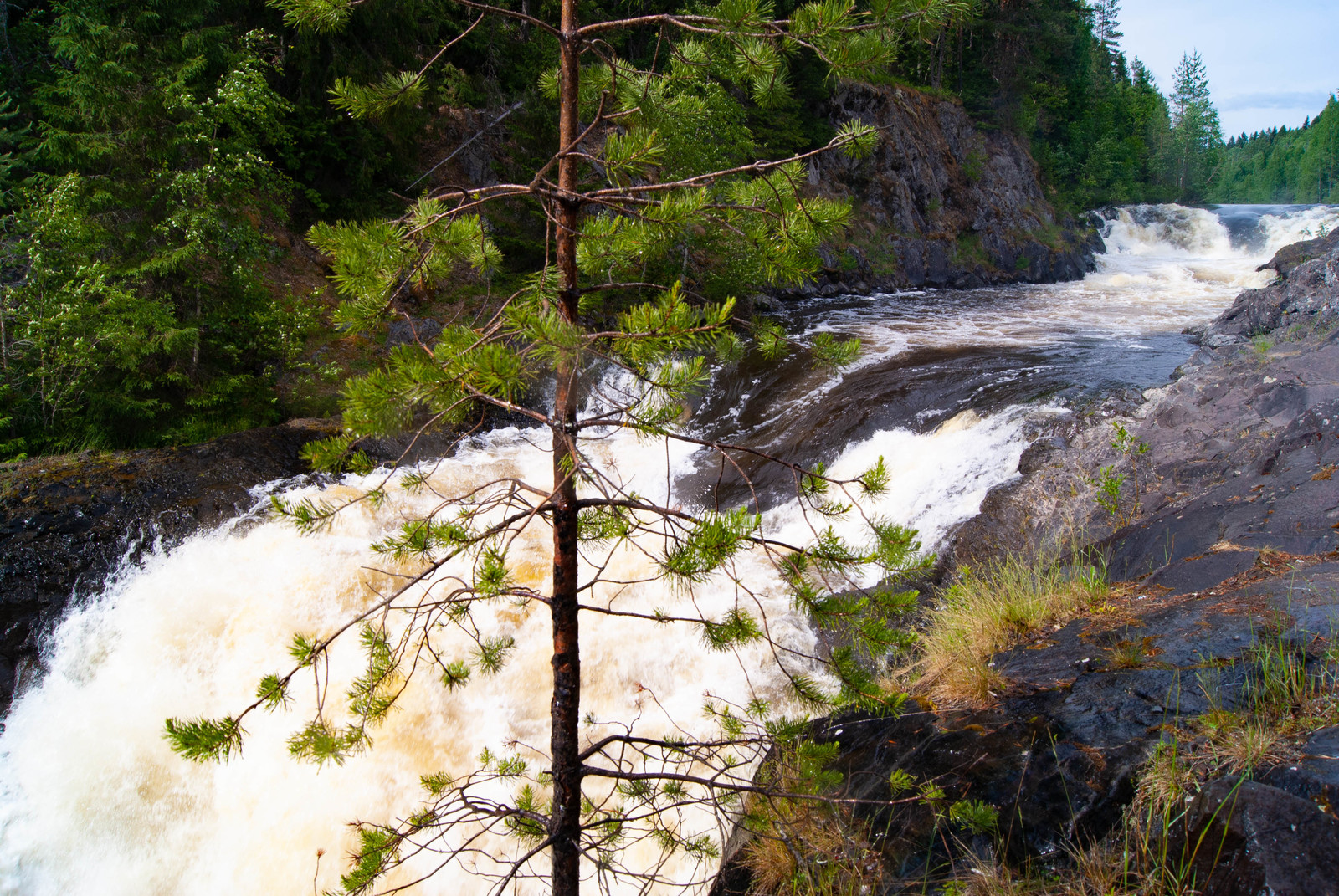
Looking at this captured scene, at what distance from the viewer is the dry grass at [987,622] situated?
407cm

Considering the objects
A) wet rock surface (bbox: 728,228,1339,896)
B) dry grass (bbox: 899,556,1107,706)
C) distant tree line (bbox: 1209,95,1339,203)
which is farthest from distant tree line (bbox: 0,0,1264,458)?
distant tree line (bbox: 1209,95,1339,203)

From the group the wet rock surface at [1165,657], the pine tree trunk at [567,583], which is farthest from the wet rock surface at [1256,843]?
the pine tree trunk at [567,583]

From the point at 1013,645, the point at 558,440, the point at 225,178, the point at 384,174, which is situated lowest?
the point at 1013,645

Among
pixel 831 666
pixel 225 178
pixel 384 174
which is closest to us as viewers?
pixel 831 666

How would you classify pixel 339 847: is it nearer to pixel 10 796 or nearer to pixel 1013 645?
pixel 10 796

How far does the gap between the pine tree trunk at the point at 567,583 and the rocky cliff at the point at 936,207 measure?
17.1 m

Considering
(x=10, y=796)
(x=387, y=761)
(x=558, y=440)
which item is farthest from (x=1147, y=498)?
(x=10, y=796)

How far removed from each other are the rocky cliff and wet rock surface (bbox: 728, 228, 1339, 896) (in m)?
13.4

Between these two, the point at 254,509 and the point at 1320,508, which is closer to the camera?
the point at 1320,508

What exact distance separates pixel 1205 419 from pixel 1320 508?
94.3 inches

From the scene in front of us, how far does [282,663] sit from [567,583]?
440cm

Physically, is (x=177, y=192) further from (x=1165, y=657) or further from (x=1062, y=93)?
(x=1062, y=93)

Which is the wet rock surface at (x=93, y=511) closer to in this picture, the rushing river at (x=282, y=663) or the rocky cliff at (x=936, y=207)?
the rushing river at (x=282, y=663)

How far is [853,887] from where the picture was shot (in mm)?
2998
